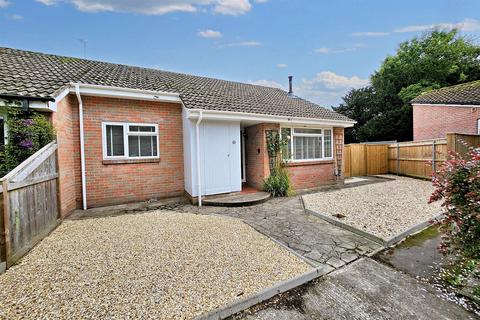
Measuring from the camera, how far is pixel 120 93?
22.1 ft

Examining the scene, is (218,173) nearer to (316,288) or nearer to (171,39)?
(316,288)

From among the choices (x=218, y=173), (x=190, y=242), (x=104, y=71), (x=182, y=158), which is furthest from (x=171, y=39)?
(x=190, y=242)

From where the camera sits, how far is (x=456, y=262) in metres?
3.48

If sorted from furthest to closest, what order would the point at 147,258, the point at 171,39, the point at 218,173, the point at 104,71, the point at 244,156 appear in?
the point at 171,39
the point at 244,156
the point at 104,71
the point at 218,173
the point at 147,258

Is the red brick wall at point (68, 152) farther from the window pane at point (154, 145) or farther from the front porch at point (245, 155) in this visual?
the front porch at point (245, 155)

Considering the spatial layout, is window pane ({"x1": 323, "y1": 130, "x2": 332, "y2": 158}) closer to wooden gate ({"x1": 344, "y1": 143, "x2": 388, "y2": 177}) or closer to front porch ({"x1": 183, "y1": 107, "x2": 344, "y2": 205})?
front porch ({"x1": 183, "y1": 107, "x2": 344, "y2": 205})

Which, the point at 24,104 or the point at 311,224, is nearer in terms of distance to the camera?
the point at 24,104

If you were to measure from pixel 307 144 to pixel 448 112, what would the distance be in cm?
1236

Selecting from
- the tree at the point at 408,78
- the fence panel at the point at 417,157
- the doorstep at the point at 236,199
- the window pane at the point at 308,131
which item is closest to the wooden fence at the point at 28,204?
the doorstep at the point at 236,199

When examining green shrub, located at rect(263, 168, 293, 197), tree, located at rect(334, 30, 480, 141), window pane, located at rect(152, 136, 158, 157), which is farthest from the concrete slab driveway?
tree, located at rect(334, 30, 480, 141)

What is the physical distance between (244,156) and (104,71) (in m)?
6.48

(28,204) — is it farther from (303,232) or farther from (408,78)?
(408,78)

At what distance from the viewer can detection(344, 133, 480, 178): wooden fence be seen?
11242 millimetres

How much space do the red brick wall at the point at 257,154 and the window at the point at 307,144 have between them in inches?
36.6
